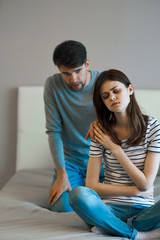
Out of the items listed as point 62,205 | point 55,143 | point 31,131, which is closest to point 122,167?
point 62,205

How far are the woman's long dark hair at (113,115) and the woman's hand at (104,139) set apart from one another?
0.02 m

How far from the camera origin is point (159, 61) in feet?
8.17

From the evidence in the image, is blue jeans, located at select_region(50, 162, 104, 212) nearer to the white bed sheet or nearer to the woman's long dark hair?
the white bed sheet

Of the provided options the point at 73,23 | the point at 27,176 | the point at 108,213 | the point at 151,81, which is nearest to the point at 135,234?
the point at 108,213

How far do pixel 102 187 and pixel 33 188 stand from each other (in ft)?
2.37

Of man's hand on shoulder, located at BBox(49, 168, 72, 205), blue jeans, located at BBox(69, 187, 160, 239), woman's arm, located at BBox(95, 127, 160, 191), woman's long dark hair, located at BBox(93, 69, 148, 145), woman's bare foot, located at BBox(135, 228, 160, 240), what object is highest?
woman's long dark hair, located at BBox(93, 69, 148, 145)

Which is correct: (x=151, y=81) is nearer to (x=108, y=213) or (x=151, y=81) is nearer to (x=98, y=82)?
(x=98, y=82)

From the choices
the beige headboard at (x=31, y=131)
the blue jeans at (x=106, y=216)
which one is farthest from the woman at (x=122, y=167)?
the beige headboard at (x=31, y=131)

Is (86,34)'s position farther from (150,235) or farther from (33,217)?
(150,235)

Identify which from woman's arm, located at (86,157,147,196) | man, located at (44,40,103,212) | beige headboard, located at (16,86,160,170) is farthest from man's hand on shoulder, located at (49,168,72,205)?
beige headboard, located at (16,86,160,170)

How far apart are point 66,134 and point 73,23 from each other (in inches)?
39.2

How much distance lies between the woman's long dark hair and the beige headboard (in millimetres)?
1058

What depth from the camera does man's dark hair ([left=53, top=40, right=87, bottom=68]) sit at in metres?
1.60

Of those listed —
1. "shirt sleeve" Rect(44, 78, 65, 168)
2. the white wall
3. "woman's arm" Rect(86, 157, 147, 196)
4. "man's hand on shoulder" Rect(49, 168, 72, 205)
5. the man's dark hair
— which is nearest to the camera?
"woman's arm" Rect(86, 157, 147, 196)
